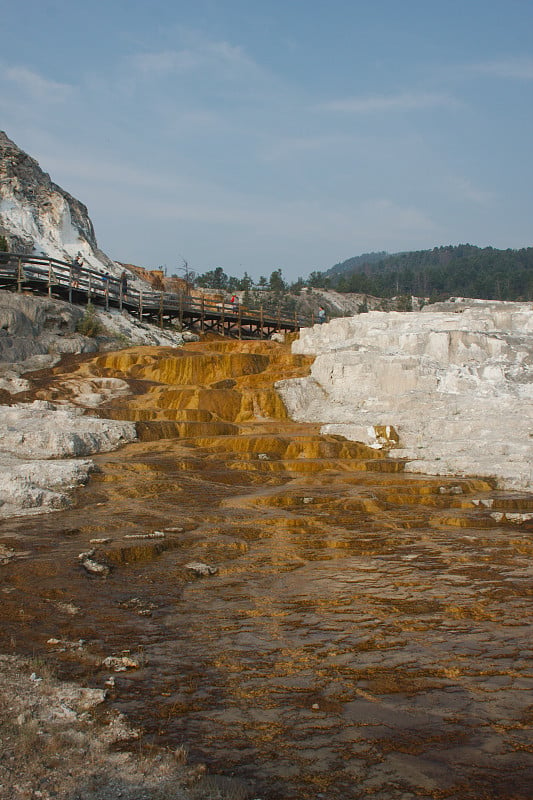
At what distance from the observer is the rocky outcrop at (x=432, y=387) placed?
12312mm

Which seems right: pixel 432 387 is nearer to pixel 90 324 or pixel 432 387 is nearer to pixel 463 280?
pixel 90 324

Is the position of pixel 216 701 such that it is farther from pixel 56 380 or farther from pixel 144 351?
pixel 144 351

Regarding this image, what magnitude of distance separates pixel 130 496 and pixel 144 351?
11.8 metres

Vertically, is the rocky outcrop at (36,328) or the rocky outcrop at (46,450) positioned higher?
the rocky outcrop at (36,328)

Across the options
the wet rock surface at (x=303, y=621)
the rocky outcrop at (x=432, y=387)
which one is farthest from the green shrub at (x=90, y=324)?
the wet rock surface at (x=303, y=621)

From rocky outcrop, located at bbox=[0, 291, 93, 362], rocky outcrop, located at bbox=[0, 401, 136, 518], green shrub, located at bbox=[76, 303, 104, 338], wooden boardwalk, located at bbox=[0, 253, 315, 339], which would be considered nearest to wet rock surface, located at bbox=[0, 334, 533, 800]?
rocky outcrop, located at bbox=[0, 401, 136, 518]

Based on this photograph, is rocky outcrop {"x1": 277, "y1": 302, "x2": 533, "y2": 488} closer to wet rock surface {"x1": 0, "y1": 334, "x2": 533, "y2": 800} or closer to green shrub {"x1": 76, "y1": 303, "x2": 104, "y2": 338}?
wet rock surface {"x1": 0, "y1": 334, "x2": 533, "y2": 800}

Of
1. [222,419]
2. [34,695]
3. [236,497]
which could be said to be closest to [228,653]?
[34,695]

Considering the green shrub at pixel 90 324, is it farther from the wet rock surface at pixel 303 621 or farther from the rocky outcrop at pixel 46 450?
the wet rock surface at pixel 303 621

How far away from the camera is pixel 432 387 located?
1608 centimetres

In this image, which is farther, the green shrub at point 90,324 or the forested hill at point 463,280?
the forested hill at point 463,280

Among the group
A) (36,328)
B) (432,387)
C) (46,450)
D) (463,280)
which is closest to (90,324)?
(36,328)

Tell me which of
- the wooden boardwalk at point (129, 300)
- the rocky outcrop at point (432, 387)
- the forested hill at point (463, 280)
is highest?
the forested hill at point (463, 280)

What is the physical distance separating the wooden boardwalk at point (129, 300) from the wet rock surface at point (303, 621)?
48.7 ft
